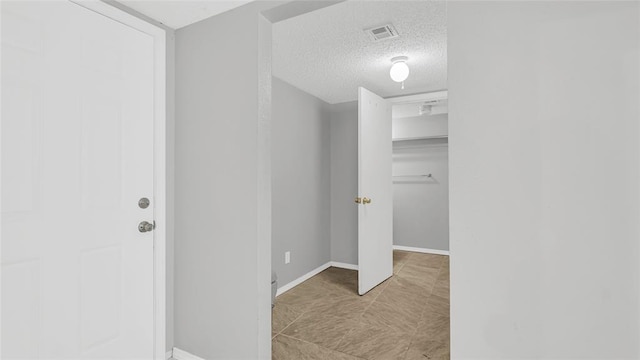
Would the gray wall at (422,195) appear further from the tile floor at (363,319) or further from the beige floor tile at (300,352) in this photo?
the beige floor tile at (300,352)

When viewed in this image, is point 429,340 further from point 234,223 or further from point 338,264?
point 338,264

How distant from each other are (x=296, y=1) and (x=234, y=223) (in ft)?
4.04

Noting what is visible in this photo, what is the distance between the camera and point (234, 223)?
5.52 ft

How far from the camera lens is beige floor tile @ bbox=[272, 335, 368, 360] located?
1.95m

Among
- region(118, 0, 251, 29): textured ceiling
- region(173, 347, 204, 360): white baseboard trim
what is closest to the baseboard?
region(173, 347, 204, 360): white baseboard trim

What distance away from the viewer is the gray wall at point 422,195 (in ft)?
15.6

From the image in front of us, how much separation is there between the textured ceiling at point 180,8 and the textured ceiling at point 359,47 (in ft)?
1.46

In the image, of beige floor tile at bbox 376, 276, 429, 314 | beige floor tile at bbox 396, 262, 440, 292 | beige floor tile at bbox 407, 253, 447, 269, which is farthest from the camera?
beige floor tile at bbox 407, 253, 447, 269

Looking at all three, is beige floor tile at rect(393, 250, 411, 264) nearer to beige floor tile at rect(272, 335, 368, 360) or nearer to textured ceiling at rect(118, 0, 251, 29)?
beige floor tile at rect(272, 335, 368, 360)

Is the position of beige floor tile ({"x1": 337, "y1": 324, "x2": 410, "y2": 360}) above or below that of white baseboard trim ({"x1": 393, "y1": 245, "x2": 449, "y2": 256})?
below

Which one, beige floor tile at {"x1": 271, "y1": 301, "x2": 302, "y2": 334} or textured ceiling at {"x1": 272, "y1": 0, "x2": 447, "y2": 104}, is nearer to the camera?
textured ceiling at {"x1": 272, "y1": 0, "x2": 447, "y2": 104}

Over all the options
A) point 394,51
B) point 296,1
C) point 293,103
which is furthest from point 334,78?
point 296,1
